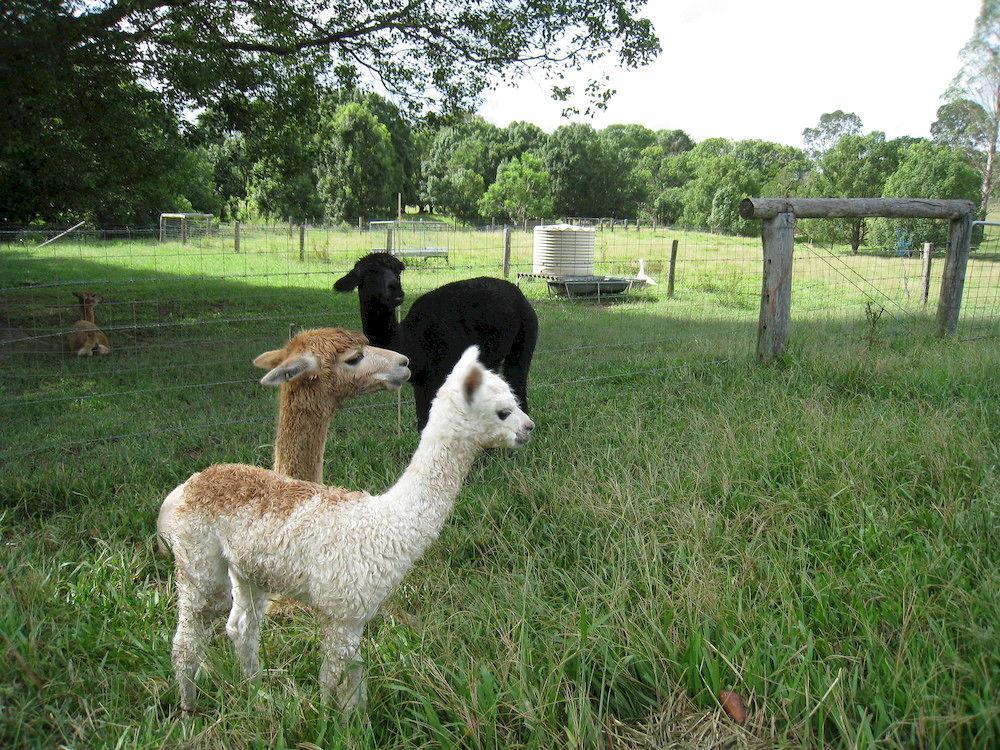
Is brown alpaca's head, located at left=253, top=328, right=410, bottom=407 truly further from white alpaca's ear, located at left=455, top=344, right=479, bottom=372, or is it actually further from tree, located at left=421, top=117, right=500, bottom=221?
tree, located at left=421, top=117, right=500, bottom=221

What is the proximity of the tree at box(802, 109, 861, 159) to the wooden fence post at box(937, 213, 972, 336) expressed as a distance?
81.9 m

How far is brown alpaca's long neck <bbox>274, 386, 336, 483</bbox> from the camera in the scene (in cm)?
297

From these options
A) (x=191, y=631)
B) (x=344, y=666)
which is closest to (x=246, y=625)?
(x=191, y=631)

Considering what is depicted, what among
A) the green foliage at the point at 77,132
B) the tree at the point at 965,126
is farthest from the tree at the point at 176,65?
the tree at the point at 965,126

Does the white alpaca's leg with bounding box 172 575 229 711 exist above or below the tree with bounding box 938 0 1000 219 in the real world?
below

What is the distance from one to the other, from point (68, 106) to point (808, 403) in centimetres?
812

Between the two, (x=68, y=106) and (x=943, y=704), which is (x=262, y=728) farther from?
(x=68, y=106)

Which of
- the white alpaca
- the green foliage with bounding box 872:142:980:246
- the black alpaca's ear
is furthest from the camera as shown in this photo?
the green foliage with bounding box 872:142:980:246

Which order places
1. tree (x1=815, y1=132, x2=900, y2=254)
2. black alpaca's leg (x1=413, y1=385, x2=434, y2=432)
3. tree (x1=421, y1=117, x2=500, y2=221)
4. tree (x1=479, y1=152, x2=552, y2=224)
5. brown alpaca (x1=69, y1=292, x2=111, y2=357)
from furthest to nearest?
tree (x1=421, y1=117, x2=500, y2=221)
tree (x1=479, y1=152, x2=552, y2=224)
tree (x1=815, y1=132, x2=900, y2=254)
brown alpaca (x1=69, y1=292, x2=111, y2=357)
black alpaca's leg (x1=413, y1=385, x2=434, y2=432)

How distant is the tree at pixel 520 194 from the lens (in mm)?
62375

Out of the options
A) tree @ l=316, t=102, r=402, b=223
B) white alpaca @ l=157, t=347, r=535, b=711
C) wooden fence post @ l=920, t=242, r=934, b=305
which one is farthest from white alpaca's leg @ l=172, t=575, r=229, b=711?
tree @ l=316, t=102, r=402, b=223

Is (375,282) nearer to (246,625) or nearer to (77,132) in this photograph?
(246,625)

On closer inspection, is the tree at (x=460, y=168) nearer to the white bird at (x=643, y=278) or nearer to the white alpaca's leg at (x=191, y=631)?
the white bird at (x=643, y=278)

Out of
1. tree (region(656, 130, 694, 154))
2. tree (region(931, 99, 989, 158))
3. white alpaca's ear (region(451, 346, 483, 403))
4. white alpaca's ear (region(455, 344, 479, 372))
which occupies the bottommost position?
white alpaca's ear (region(451, 346, 483, 403))
